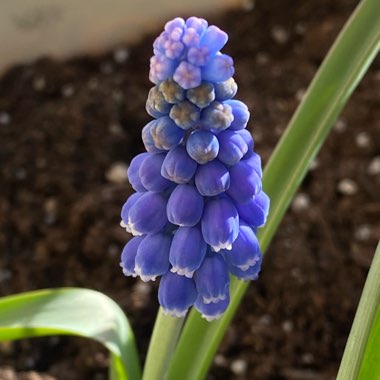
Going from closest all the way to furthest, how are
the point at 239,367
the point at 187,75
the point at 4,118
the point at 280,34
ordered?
the point at 187,75 → the point at 239,367 → the point at 4,118 → the point at 280,34

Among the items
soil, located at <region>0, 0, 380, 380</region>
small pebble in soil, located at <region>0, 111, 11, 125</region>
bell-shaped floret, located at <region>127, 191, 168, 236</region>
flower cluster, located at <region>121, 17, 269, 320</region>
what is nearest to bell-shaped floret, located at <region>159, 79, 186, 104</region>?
flower cluster, located at <region>121, 17, 269, 320</region>

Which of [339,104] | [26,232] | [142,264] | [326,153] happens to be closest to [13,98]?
[26,232]

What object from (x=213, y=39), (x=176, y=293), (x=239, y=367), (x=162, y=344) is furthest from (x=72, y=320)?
(x=239, y=367)

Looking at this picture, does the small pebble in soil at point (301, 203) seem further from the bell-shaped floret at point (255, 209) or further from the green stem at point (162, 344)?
the bell-shaped floret at point (255, 209)

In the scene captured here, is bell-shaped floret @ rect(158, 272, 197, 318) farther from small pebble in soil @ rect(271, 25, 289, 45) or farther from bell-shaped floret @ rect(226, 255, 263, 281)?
small pebble in soil @ rect(271, 25, 289, 45)

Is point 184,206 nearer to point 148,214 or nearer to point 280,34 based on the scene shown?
point 148,214

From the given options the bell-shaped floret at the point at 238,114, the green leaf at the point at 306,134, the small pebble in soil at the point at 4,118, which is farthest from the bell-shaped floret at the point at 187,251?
the small pebble in soil at the point at 4,118
